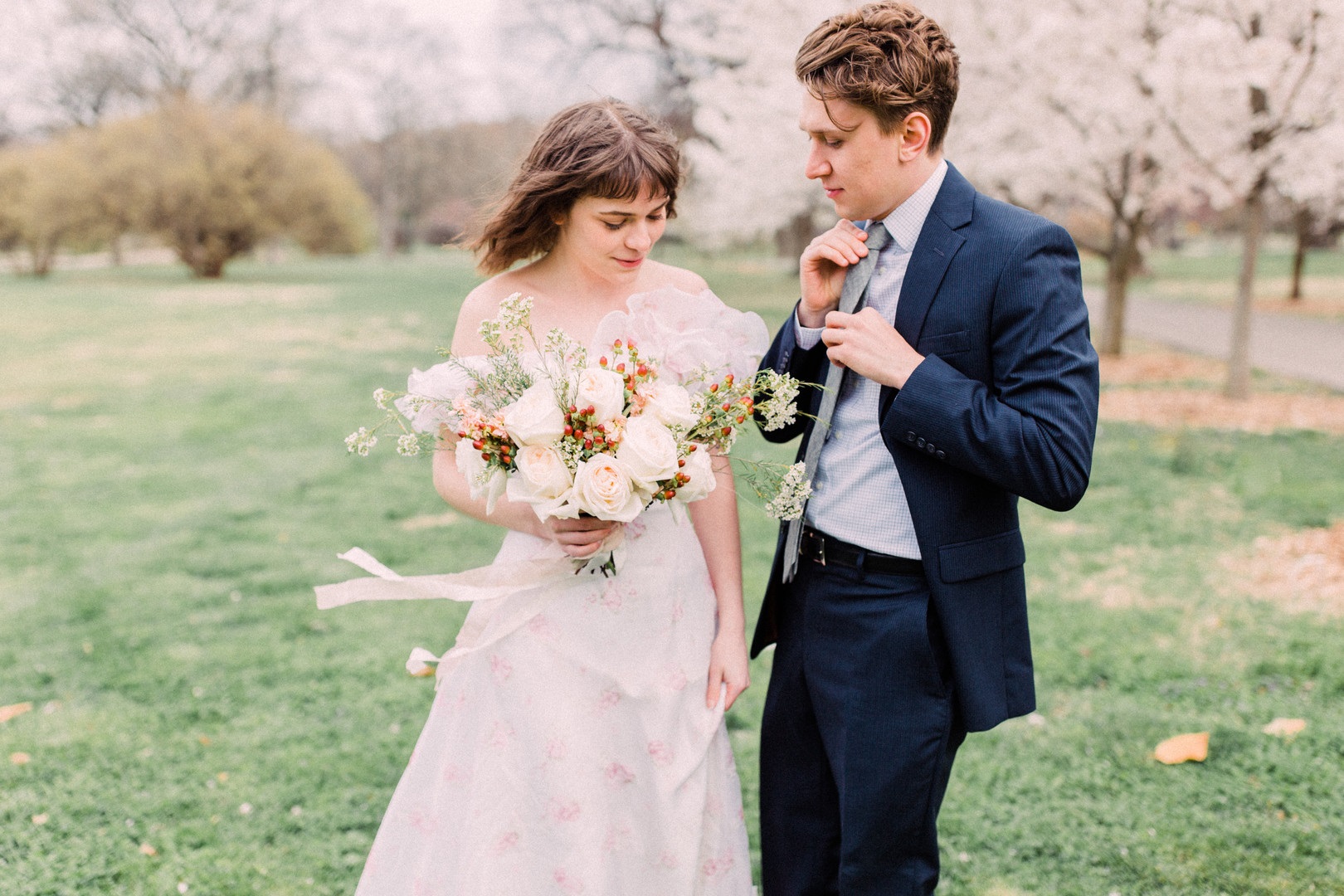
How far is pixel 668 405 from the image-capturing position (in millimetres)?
1941

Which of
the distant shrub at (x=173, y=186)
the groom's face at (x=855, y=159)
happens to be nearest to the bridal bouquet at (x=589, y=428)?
the groom's face at (x=855, y=159)

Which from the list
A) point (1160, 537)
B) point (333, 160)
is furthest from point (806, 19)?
point (333, 160)

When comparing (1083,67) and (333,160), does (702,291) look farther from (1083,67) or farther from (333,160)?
(333,160)

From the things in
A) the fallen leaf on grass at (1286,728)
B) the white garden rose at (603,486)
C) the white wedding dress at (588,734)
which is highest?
the white garden rose at (603,486)

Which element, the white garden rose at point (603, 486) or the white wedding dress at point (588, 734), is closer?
the white garden rose at point (603, 486)

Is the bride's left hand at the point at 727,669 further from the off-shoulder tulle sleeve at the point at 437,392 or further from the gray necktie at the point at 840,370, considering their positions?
the off-shoulder tulle sleeve at the point at 437,392

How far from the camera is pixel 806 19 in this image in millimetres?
12836

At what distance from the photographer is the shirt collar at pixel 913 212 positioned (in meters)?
2.09

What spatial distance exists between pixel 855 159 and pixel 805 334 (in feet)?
1.29

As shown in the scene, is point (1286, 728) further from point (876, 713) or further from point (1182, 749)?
point (876, 713)

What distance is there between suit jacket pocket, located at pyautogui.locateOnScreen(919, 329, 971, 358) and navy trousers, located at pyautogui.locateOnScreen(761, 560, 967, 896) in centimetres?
48

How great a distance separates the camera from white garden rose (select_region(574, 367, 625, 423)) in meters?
1.90

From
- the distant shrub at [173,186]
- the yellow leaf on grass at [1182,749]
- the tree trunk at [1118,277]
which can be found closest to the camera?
the yellow leaf on grass at [1182,749]

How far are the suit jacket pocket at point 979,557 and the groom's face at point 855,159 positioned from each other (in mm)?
728
